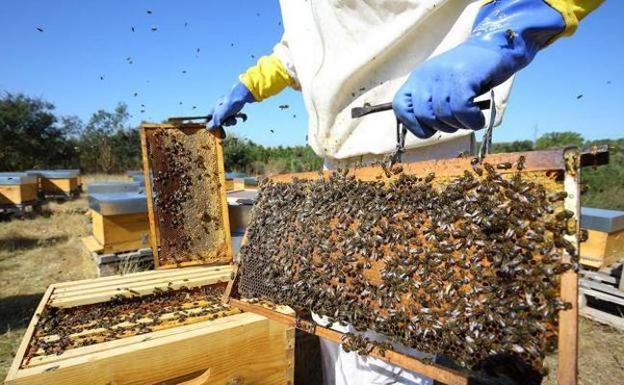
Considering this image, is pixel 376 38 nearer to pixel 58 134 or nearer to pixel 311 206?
pixel 311 206

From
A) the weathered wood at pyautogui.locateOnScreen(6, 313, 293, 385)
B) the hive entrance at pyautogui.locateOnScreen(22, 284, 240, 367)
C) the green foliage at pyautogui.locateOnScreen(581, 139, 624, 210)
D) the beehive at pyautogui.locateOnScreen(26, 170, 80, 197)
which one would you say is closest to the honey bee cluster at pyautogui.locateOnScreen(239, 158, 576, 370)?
the weathered wood at pyautogui.locateOnScreen(6, 313, 293, 385)

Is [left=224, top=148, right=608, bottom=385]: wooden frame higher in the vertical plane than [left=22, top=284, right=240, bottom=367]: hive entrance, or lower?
higher

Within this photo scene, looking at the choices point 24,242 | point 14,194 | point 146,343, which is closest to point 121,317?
point 146,343

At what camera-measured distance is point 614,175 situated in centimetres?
1228

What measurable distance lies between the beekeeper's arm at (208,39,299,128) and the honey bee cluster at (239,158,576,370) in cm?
191

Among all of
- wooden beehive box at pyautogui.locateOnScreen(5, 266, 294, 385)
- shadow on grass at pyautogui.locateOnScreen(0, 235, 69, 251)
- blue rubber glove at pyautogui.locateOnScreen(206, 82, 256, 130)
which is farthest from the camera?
shadow on grass at pyautogui.locateOnScreen(0, 235, 69, 251)

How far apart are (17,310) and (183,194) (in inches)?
165

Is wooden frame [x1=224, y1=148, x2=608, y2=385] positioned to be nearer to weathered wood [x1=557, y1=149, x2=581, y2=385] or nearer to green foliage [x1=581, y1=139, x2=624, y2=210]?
weathered wood [x1=557, y1=149, x2=581, y2=385]

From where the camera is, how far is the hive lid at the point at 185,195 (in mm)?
4320

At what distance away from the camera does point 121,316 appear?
284 cm

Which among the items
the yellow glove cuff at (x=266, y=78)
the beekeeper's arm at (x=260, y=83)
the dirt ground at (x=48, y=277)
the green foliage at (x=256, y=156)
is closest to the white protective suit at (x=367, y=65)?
the beekeeper's arm at (x=260, y=83)

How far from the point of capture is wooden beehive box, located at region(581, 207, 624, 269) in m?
6.18

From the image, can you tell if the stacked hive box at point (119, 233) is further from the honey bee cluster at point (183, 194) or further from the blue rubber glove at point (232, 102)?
the blue rubber glove at point (232, 102)

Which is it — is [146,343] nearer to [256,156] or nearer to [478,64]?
[478,64]
